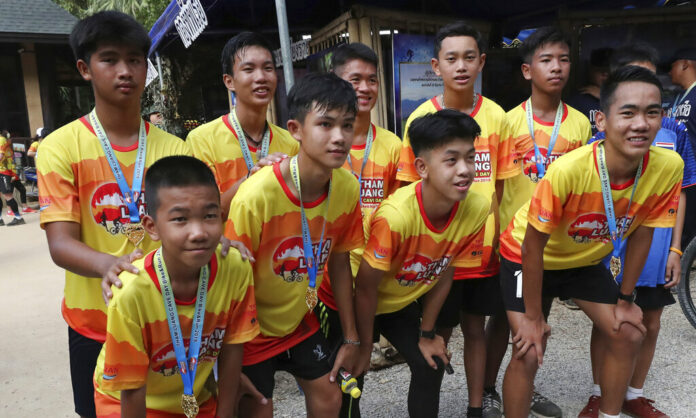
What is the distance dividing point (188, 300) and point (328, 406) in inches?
33.9

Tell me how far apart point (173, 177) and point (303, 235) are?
2.14ft

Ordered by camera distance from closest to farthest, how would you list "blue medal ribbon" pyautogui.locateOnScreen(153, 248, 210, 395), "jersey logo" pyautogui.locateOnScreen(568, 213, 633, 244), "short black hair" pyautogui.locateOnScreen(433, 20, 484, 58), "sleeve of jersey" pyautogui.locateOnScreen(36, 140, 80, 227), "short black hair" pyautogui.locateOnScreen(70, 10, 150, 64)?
1. "blue medal ribbon" pyautogui.locateOnScreen(153, 248, 210, 395)
2. "sleeve of jersey" pyautogui.locateOnScreen(36, 140, 80, 227)
3. "short black hair" pyautogui.locateOnScreen(70, 10, 150, 64)
4. "jersey logo" pyautogui.locateOnScreen(568, 213, 633, 244)
5. "short black hair" pyautogui.locateOnScreen(433, 20, 484, 58)

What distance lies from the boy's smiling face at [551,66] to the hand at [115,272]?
8.51ft

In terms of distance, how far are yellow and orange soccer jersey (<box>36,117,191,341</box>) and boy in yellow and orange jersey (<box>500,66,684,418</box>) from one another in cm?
186

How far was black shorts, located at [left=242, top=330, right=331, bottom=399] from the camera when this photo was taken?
2.40 metres

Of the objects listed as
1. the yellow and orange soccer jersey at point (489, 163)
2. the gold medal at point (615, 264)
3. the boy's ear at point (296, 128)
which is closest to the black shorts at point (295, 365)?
the boy's ear at point (296, 128)

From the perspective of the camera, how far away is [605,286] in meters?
2.76

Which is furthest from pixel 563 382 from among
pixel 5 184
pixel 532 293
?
pixel 5 184

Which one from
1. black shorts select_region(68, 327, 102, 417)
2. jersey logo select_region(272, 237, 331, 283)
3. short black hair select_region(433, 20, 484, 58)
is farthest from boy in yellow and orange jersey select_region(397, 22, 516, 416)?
black shorts select_region(68, 327, 102, 417)

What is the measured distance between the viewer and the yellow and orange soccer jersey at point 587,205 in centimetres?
252

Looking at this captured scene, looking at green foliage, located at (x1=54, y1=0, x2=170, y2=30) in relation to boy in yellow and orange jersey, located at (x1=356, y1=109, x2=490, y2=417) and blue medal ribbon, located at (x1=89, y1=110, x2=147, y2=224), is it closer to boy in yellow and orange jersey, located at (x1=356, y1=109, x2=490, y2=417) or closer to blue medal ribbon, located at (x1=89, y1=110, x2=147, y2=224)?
blue medal ribbon, located at (x1=89, y1=110, x2=147, y2=224)

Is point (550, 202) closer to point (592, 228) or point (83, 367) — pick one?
point (592, 228)

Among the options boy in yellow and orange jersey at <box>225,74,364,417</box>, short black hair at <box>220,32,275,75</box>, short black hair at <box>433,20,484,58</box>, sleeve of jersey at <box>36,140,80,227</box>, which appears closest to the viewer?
sleeve of jersey at <box>36,140,80,227</box>

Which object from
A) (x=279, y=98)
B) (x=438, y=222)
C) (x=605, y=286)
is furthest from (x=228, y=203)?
(x=279, y=98)
